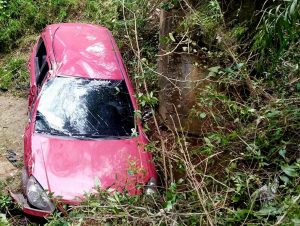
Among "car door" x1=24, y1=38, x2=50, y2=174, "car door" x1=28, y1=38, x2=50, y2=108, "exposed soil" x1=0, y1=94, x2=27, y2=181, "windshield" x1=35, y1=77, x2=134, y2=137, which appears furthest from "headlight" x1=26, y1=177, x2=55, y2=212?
"car door" x1=28, y1=38, x2=50, y2=108

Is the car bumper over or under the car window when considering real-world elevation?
under

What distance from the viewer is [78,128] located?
4.22m

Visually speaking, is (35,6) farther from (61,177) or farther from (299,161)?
(299,161)

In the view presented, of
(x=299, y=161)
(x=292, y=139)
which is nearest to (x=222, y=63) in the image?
(x=292, y=139)

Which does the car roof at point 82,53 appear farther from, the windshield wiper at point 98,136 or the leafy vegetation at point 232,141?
the windshield wiper at point 98,136

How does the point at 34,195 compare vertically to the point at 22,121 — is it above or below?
above

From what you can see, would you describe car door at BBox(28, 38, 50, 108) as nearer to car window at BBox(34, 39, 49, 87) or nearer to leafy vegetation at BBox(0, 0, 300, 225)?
car window at BBox(34, 39, 49, 87)

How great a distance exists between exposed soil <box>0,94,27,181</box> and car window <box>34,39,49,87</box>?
89cm

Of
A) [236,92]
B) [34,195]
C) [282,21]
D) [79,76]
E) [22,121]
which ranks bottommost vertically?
[22,121]

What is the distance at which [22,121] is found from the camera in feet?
18.7

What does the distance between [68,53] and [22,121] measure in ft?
4.75

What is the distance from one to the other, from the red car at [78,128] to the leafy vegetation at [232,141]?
35 centimetres

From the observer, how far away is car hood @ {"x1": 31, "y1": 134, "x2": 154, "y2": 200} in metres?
3.62

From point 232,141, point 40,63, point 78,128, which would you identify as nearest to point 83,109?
point 78,128
